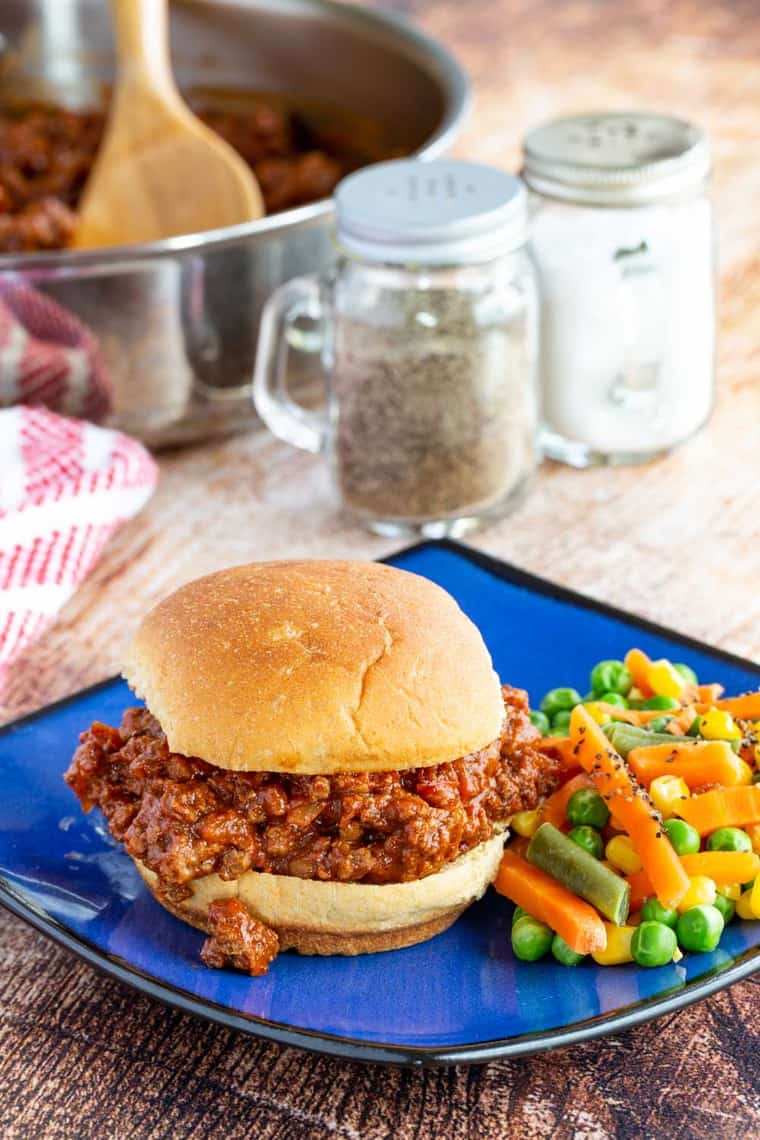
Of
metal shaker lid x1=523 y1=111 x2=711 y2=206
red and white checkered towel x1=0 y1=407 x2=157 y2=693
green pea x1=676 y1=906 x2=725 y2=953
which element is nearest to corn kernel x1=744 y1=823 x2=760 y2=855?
green pea x1=676 y1=906 x2=725 y2=953

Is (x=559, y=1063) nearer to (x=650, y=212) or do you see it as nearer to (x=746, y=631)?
(x=746, y=631)

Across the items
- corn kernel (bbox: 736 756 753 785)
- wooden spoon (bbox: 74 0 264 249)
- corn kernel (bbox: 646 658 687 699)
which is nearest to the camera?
corn kernel (bbox: 736 756 753 785)

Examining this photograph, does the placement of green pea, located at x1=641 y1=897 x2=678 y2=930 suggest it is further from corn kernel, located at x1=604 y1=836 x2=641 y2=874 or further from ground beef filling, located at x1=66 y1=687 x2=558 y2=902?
ground beef filling, located at x1=66 y1=687 x2=558 y2=902

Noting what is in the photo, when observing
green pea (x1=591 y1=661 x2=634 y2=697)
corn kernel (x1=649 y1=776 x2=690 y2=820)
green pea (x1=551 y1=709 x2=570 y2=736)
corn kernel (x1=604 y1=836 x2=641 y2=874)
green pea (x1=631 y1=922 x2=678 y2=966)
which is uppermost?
corn kernel (x1=649 y1=776 x2=690 y2=820)

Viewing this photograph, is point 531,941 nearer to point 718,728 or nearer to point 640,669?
point 718,728

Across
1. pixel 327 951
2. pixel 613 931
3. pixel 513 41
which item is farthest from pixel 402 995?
pixel 513 41

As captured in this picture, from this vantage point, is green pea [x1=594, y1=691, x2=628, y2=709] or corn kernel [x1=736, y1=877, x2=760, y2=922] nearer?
corn kernel [x1=736, y1=877, x2=760, y2=922]
